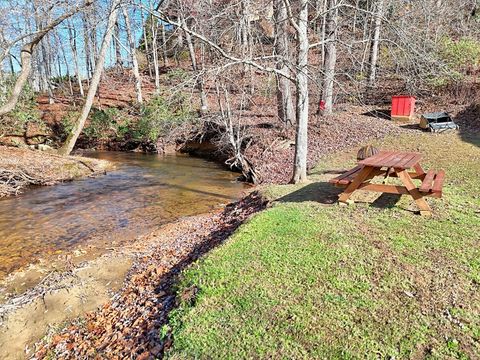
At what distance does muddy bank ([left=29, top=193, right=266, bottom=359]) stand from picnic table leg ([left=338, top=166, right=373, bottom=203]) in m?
1.99

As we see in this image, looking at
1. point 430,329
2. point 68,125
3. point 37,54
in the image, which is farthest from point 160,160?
point 37,54

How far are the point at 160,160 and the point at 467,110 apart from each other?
42.1ft

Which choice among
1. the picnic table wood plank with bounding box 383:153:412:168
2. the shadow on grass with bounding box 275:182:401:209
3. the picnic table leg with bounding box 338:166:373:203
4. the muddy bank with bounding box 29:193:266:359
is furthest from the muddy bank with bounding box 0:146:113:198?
the picnic table wood plank with bounding box 383:153:412:168

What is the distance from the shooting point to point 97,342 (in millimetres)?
3793

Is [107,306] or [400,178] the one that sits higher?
[400,178]

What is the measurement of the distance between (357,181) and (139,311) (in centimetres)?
370

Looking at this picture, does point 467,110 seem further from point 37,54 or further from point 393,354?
point 37,54

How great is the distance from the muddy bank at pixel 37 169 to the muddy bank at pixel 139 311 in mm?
6454

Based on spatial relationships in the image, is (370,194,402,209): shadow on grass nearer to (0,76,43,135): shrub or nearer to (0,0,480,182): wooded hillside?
(0,0,480,182): wooded hillside

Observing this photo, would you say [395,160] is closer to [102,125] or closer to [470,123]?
[470,123]

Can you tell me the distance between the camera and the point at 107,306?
4.55 meters

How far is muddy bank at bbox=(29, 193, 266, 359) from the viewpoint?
360 cm

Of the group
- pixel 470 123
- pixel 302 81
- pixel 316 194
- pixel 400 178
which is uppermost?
pixel 302 81

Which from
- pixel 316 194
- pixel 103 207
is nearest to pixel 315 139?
pixel 316 194
